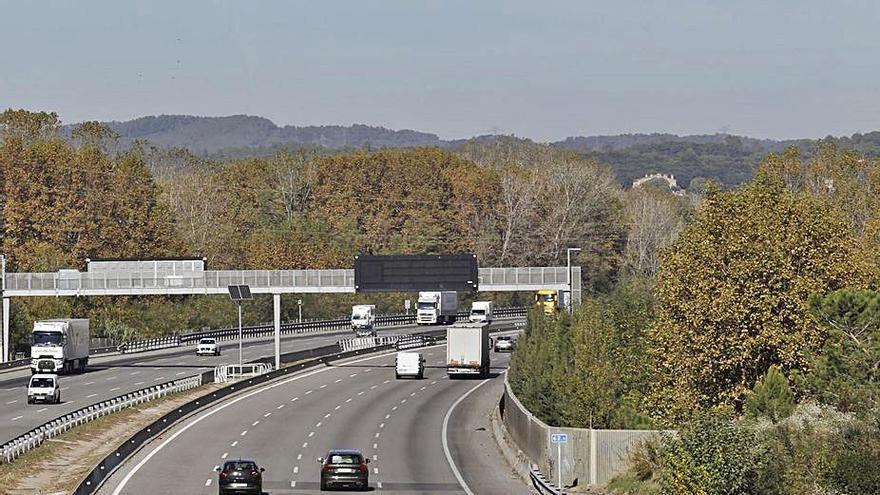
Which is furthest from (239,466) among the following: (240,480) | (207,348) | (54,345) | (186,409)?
(207,348)

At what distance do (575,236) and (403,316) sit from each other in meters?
32.3

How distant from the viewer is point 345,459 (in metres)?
53.2

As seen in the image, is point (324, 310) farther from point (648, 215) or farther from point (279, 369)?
point (279, 369)

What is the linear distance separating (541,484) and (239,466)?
404 inches

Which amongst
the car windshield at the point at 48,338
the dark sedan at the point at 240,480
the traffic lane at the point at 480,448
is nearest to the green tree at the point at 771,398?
the traffic lane at the point at 480,448

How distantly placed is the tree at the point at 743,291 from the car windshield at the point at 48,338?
56648 millimetres

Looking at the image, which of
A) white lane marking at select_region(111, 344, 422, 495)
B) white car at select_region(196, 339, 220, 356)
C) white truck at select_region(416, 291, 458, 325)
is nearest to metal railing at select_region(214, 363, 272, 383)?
white lane marking at select_region(111, 344, 422, 495)

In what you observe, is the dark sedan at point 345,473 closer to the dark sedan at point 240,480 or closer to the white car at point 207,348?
the dark sedan at point 240,480

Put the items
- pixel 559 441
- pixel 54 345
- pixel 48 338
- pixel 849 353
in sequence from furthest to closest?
pixel 54 345 < pixel 48 338 < pixel 559 441 < pixel 849 353

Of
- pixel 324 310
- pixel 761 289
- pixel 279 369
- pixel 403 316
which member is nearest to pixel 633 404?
pixel 761 289

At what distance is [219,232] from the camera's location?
7352 inches

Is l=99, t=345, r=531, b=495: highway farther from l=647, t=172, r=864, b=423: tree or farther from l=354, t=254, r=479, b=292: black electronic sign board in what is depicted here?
l=647, t=172, r=864, b=423: tree

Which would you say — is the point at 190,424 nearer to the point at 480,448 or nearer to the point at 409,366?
the point at 480,448

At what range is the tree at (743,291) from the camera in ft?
176
